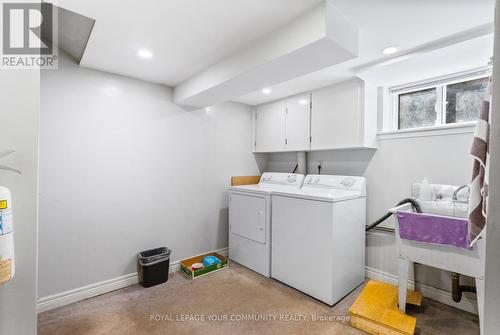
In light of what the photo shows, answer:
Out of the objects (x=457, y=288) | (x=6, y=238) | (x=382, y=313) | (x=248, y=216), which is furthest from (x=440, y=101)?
(x=6, y=238)

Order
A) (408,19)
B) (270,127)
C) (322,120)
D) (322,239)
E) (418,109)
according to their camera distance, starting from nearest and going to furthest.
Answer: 1. (408,19)
2. (322,239)
3. (418,109)
4. (322,120)
5. (270,127)

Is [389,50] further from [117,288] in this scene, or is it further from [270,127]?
[117,288]

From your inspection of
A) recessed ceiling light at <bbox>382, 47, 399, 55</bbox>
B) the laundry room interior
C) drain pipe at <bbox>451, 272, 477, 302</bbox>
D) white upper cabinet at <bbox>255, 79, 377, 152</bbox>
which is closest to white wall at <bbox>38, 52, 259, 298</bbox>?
the laundry room interior

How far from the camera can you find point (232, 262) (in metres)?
3.14

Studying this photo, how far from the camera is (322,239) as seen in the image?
7.22ft

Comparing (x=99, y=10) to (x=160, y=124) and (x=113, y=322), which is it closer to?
(x=160, y=124)

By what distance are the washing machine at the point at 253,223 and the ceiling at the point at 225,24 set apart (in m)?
1.55

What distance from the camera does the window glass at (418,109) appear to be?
8.17ft

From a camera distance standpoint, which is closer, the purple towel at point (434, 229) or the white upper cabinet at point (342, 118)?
the purple towel at point (434, 229)

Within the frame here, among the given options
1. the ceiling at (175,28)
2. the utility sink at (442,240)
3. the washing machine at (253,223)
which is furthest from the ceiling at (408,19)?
the washing machine at (253,223)

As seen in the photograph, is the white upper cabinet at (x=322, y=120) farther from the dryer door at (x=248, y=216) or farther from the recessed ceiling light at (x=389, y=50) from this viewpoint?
the dryer door at (x=248, y=216)

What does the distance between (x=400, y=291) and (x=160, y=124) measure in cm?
288

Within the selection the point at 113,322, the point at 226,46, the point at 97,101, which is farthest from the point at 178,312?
the point at 226,46

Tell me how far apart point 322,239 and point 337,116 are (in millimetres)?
1390
